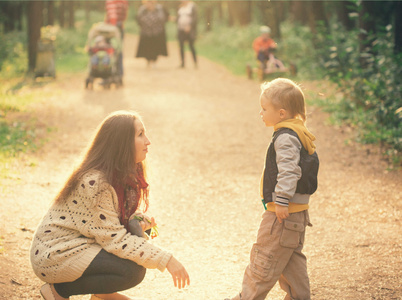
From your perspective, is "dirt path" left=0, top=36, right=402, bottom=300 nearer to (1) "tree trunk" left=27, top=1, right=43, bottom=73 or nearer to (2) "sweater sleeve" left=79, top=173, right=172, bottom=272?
(2) "sweater sleeve" left=79, top=173, right=172, bottom=272

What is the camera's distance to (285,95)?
10.6ft

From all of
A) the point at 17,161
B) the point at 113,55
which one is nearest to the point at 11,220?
the point at 17,161

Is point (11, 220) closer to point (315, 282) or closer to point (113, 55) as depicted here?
point (315, 282)

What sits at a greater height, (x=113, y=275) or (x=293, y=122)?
(x=293, y=122)

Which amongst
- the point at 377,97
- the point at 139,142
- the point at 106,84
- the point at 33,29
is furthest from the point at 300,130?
the point at 33,29

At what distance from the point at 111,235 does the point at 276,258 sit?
3.30 ft

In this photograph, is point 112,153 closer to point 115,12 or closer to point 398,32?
point 398,32

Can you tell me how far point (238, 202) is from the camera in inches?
233

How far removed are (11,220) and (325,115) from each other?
701 centimetres

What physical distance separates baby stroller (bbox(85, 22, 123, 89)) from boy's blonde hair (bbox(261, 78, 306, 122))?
9836 mm

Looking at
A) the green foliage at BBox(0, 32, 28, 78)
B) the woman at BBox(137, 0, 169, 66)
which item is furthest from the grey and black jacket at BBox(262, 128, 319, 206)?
the woman at BBox(137, 0, 169, 66)

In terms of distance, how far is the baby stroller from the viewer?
41.3ft

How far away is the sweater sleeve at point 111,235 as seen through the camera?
298cm

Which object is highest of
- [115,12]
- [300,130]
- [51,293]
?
[115,12]
